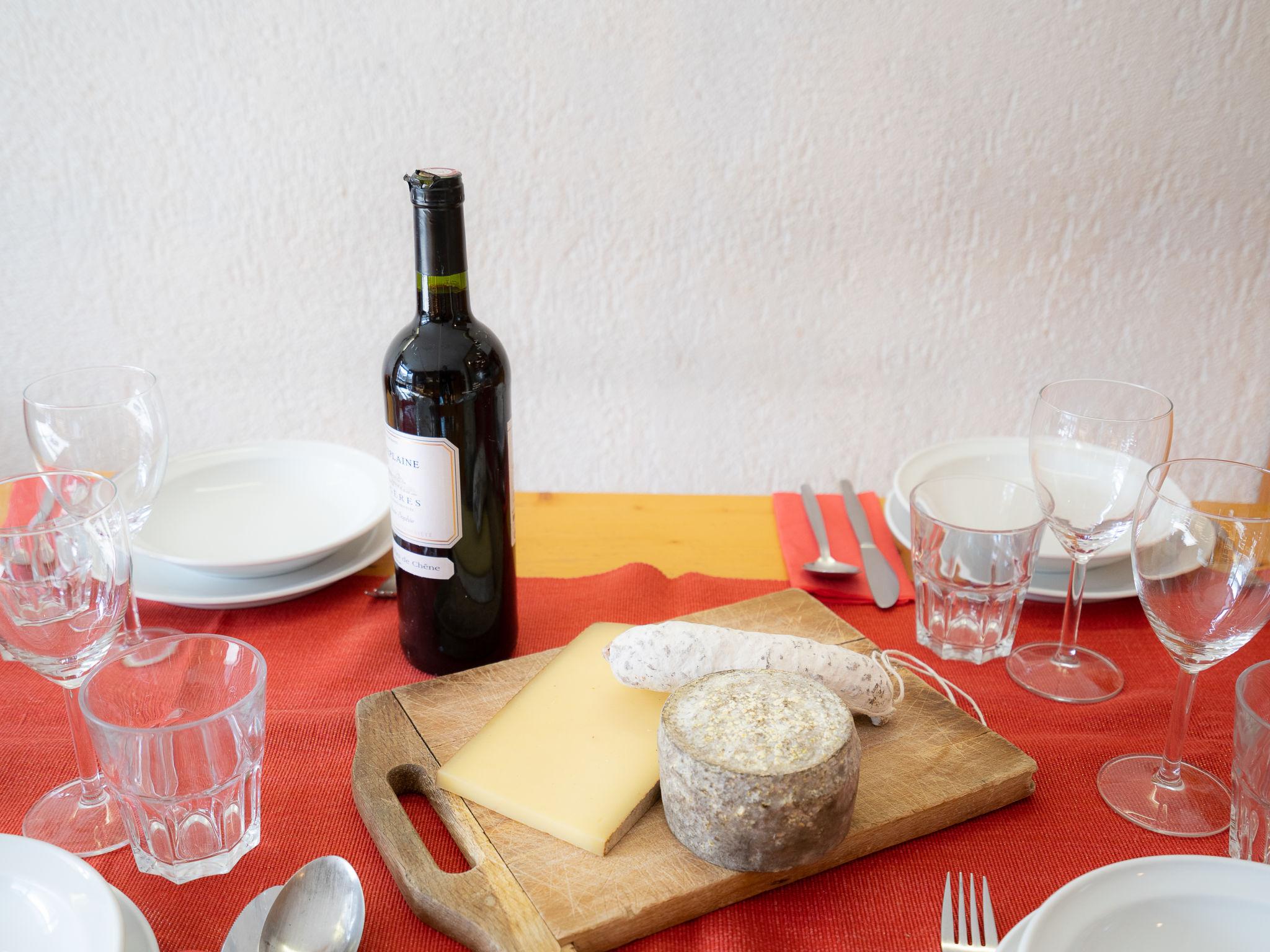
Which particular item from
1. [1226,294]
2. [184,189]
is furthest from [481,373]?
[1226,294]

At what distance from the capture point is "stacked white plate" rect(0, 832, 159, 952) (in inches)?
23.0

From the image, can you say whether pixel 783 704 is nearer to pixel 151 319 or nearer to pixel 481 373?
pixel 481 373

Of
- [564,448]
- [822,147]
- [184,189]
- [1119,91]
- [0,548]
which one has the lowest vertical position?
[564,448]

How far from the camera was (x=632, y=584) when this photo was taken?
1170 mm

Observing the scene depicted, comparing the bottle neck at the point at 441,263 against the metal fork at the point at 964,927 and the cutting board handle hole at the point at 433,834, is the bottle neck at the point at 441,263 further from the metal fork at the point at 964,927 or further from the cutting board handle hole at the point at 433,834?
the metal fork at the point at 964,927

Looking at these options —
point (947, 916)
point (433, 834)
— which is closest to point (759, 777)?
point (947, 916)

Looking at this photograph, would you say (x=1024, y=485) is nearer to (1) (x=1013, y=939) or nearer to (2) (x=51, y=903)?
(1) (x=1013, y=939)

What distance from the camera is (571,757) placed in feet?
2.69

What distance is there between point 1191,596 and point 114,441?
0.93 metres

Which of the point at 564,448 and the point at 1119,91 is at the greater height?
the point at 1119,91

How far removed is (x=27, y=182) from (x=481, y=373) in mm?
1264

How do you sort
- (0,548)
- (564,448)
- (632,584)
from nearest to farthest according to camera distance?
(0,548) → (632,584) → (564,448)

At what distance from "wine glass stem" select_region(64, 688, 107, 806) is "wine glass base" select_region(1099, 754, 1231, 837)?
0.83 meters

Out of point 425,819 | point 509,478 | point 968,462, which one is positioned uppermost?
point 509,478
